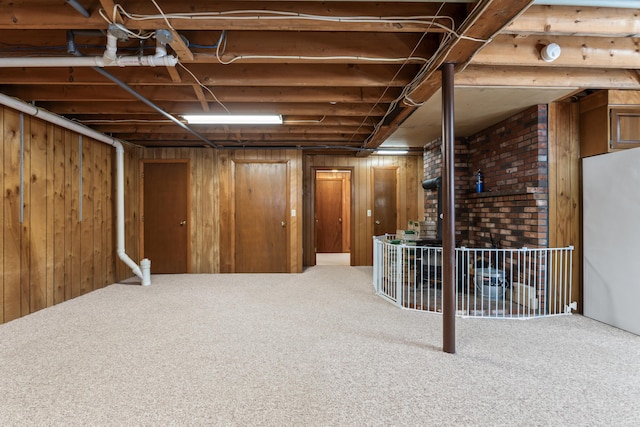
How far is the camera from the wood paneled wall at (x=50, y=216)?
3545 millimetres

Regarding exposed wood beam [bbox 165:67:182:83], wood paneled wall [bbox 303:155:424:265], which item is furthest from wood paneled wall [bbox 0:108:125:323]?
wood paneled wall [bbox 303:155:424:265]

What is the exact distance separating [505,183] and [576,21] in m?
2.30

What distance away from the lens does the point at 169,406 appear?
6.42 ft

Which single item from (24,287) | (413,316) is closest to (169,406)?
(413,316)

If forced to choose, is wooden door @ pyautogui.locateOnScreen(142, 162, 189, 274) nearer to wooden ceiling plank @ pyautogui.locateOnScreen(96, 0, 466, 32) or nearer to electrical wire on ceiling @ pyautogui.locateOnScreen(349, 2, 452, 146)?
electrical wire on ceiling @ pyautogui.locateOnScreen(349, 2, 452, 146)

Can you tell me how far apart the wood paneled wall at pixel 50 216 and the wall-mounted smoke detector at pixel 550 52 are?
5312 millimetres

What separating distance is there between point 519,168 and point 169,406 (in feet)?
14.4

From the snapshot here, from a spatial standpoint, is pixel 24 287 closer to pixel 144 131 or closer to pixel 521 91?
pixel 144 131

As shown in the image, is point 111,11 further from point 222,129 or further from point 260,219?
point 260,219

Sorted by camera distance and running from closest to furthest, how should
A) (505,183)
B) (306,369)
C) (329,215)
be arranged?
(306,369), (505,183), (329,215)

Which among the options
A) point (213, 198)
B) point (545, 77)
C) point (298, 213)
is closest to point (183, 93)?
point (213, 198)

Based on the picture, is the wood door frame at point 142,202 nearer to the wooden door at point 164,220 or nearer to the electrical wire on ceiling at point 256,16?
the wooden door at point 164,220

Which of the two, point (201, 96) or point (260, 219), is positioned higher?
point (201, 96)

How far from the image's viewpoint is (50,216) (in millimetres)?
4117
